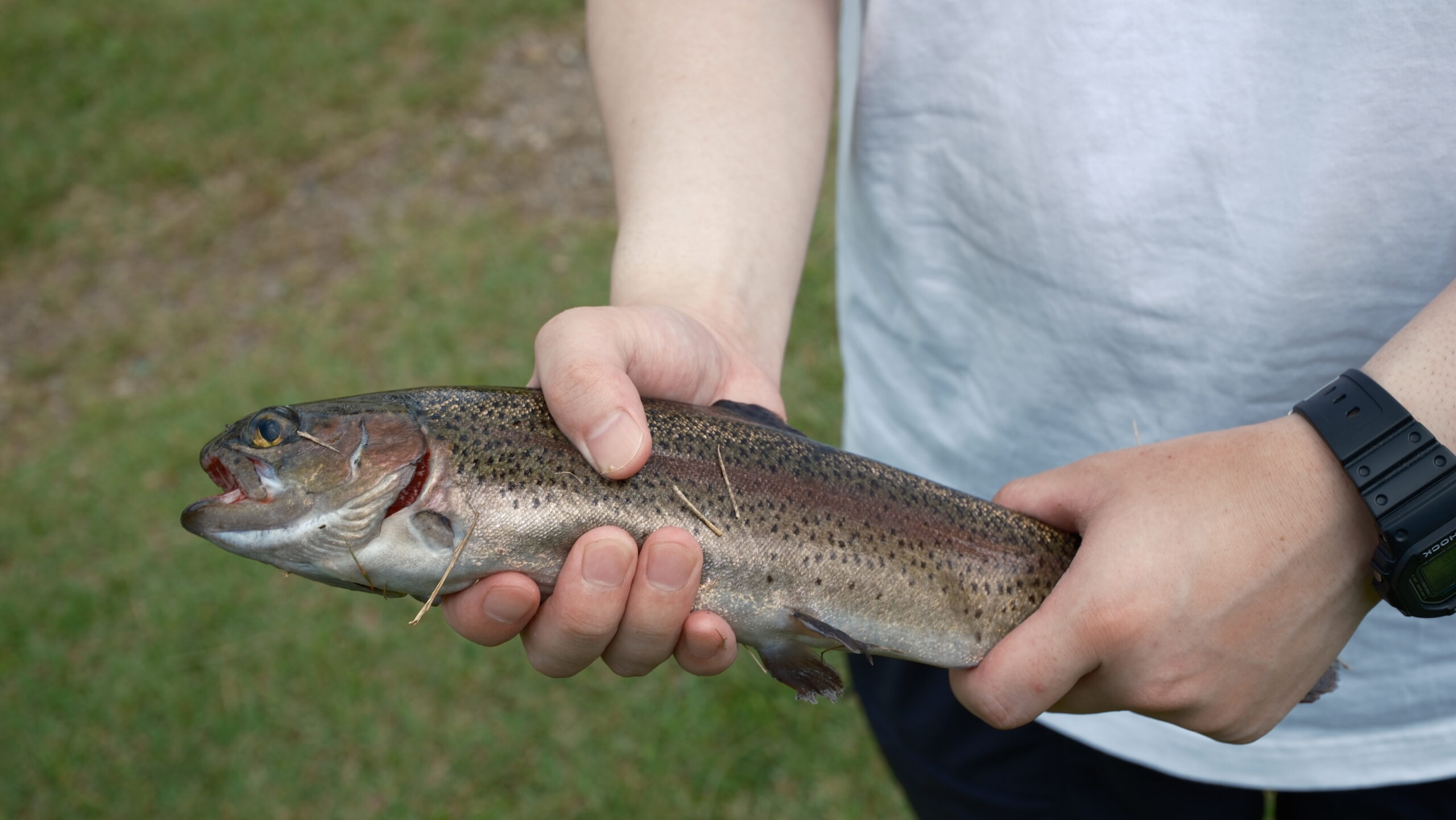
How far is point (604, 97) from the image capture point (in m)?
2.46

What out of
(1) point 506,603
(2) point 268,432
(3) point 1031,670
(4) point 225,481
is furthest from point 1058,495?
(4) point 225,481

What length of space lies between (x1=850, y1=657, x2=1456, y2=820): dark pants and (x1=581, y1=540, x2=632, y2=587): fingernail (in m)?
0.98

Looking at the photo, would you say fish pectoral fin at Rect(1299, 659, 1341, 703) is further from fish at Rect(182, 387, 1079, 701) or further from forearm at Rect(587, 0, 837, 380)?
forearm at Rect(587, 0, 837, 380)

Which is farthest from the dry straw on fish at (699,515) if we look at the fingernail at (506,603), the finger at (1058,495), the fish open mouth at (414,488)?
the finger at (1058,495)

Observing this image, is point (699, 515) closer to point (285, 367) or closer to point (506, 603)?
point (506, 603)

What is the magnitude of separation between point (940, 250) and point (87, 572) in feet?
17.0

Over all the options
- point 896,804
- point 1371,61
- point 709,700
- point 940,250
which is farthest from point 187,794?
point 1371,61

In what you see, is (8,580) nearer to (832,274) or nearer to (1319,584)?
(832,274)

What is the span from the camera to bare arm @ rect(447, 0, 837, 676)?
76.7 inches

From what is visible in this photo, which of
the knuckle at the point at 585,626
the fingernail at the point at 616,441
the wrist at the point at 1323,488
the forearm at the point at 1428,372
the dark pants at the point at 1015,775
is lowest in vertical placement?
the dark pants at the point at 1015,775

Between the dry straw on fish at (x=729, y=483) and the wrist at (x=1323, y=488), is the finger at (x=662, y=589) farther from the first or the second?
the wrist at (x=1323, y=488)

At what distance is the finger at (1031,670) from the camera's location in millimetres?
1876

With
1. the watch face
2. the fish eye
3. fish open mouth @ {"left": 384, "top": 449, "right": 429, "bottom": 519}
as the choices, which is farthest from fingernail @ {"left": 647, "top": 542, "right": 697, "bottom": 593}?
the watch face

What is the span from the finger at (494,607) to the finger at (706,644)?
309 mm
